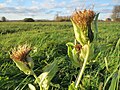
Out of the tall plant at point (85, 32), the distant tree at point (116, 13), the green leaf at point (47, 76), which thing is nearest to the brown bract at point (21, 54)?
the green leaf at point (47, 76)

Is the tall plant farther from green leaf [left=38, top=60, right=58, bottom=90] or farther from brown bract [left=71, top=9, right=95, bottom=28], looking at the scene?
green leaf [left=38, top=60, right=58, bottom=90]

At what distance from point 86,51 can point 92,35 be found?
2.9 inches

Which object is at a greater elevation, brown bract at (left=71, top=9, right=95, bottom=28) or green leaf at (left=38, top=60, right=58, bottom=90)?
brown bract at (left=71, top=9, right=95, bottom=28)

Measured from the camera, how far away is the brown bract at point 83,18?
3.92 feet

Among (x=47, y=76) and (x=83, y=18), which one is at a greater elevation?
(x=83, y=18)

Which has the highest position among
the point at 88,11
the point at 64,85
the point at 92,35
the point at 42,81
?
the point at 88,11

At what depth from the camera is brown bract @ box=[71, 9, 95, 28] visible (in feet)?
3.92

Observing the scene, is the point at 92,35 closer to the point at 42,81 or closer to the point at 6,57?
the point at 42,81

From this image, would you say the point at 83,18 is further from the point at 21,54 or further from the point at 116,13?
the point at 116,13

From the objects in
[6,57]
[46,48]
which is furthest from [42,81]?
[46,48]

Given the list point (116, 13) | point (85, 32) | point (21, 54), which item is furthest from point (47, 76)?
point (116, 13)

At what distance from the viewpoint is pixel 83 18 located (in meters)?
1.20

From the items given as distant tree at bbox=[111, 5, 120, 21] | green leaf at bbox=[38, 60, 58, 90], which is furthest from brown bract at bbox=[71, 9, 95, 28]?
distant tree at bbox=[111, 5, 120, 21]

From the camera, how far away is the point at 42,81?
1.34 metres
